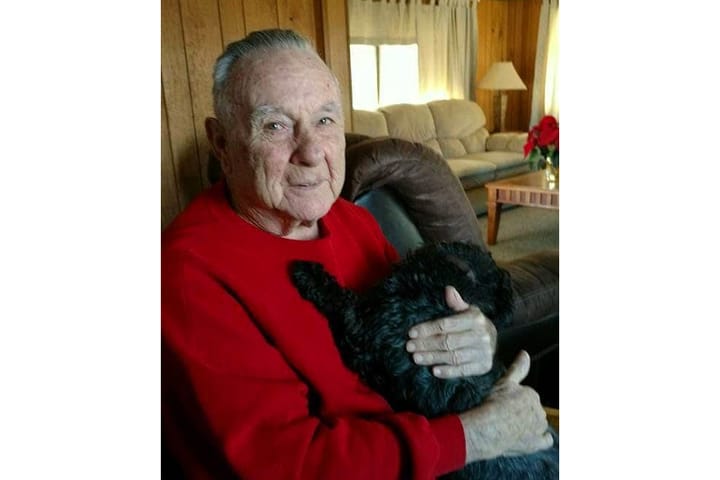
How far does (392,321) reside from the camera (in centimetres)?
77

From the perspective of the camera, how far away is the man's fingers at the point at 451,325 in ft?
2.56

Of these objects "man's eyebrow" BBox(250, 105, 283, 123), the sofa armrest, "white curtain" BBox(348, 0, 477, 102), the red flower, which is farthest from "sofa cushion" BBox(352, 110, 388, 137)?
"man's eyebrow" BBox(250, 105, 283, 123)

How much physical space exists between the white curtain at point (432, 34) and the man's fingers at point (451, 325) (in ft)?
13.5

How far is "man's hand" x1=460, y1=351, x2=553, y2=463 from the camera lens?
2.49 feet

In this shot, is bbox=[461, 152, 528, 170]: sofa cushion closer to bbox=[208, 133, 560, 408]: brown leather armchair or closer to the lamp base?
the lamp base

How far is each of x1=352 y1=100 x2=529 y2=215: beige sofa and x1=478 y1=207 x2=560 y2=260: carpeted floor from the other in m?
0.35

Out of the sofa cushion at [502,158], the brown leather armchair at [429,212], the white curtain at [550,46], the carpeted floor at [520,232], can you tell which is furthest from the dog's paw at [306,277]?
the sofa cushion at [502,158]

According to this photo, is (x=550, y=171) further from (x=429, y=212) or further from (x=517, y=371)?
(x=517, y=371)

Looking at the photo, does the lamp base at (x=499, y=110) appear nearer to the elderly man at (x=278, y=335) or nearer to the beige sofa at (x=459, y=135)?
the beige sofa at (x=459, y=135)
